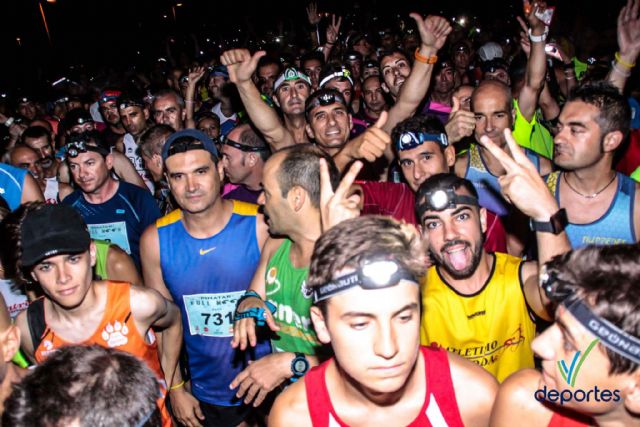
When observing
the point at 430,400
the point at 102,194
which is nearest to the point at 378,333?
the point at 430,400

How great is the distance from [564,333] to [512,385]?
1.17ft

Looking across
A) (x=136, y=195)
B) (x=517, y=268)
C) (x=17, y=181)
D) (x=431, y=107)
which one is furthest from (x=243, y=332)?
(x=431, y=107)

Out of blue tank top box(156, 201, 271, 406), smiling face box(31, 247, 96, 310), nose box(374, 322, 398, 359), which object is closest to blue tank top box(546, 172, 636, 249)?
nose box(374, 322, 398, 359)

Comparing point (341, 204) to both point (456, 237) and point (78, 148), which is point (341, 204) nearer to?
point (456, 237)

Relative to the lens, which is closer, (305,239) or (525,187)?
(525,187)

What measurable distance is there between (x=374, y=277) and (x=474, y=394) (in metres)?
0.71

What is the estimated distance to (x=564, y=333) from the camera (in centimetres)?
189

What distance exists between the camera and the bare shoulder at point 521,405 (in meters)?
2.06

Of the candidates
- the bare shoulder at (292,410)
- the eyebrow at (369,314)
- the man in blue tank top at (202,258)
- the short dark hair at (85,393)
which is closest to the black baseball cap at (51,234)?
the man in blue tank top at (202,258)

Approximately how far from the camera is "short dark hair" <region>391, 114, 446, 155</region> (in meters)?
4.09

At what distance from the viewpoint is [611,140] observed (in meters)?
3.78

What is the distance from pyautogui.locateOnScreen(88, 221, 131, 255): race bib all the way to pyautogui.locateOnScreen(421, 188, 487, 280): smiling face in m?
3.01

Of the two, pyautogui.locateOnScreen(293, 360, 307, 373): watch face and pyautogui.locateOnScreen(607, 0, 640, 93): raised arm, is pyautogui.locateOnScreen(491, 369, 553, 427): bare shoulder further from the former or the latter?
pyautogui.locateOnScreen(607, 0, 640, 93): raised arm

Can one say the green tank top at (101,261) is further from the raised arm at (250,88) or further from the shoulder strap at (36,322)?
the raised arm at (250,88)
